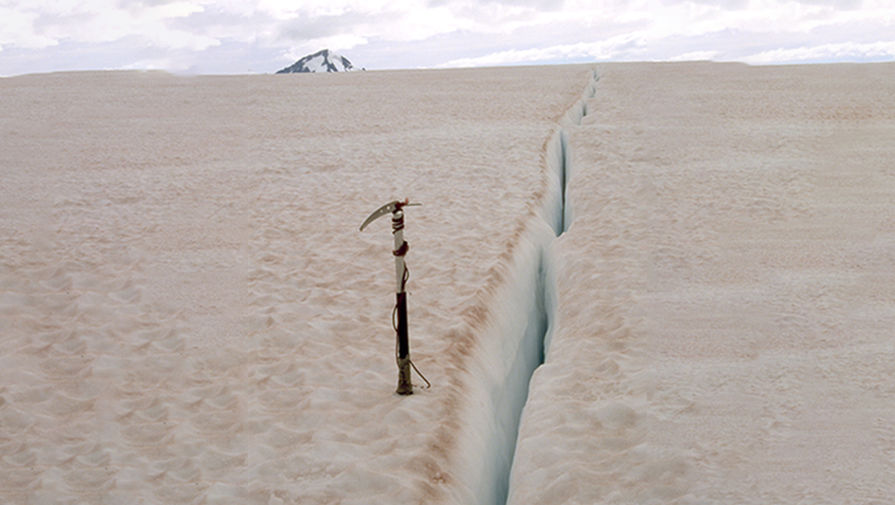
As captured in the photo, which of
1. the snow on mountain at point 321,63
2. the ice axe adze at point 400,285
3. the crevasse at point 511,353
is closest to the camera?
the ice axe adze at point 400,285

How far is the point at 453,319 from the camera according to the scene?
21.9 ft

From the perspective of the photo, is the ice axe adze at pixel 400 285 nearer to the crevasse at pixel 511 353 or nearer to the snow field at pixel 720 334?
the crevasse at pixel 511 353

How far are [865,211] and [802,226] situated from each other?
1212mm

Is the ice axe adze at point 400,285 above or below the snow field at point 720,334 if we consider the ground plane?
above

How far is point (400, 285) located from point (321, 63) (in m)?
85.5

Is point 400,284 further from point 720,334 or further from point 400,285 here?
point 720,334

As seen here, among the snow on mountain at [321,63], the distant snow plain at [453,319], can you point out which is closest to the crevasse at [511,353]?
the distant snow plain at [453,319]

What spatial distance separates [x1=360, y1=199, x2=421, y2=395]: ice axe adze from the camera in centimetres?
486

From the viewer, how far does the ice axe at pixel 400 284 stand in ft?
16.0

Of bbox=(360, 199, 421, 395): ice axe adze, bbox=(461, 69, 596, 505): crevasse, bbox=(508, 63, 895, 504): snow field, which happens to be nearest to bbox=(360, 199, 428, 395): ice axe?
bbox=(360, 199, 421, 395): ice axe adze

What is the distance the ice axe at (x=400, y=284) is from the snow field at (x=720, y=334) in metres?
1.01

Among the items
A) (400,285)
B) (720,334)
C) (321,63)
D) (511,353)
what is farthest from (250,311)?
(321,63)

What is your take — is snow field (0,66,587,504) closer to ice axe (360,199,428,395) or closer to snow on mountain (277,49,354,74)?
ice axe (360,199,428,395)

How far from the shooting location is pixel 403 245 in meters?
4.92
